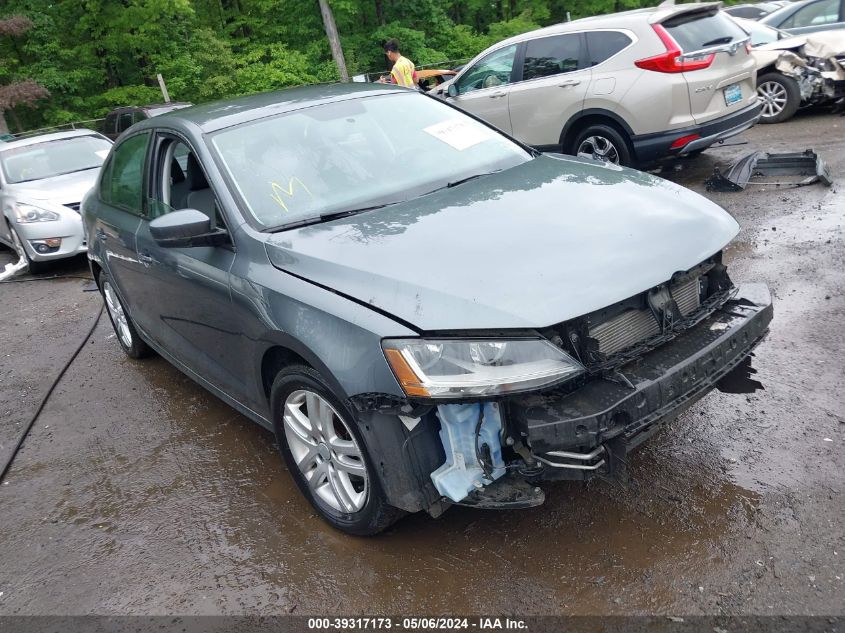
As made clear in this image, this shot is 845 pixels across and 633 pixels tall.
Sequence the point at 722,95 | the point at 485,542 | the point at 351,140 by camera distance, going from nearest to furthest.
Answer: the point at 485,542 < the point at 351,140 < the point at 722,95

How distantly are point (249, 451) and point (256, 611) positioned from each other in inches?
50.1

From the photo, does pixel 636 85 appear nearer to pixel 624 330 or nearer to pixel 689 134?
pixel 689 134

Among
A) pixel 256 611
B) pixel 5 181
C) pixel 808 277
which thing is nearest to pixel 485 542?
pixel 256 611

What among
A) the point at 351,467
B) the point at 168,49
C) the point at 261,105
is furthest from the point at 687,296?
the point at 168,49

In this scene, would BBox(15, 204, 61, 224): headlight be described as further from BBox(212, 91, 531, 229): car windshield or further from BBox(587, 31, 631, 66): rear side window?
BBox(587, 31, 631, 66): rear side window

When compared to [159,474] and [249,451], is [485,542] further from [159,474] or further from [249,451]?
[159,474]

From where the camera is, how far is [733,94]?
740cm

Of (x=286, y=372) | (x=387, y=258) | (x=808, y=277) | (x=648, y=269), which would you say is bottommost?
(x=808, y=277)

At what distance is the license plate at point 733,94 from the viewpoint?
24.1ft

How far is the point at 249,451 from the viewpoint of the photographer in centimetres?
394

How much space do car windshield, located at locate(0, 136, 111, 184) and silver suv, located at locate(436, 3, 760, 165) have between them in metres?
5.47

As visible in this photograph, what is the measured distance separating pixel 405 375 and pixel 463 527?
93 centimetres

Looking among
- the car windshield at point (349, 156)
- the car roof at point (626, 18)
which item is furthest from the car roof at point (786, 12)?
the car windshield at point (349, 156)

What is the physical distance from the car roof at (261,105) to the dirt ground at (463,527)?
68.1 inches
